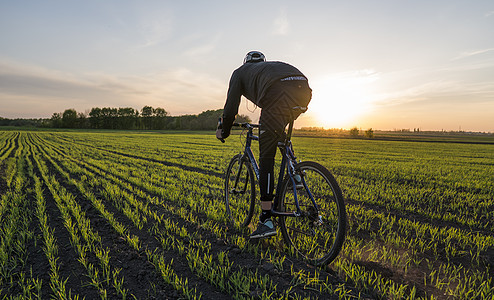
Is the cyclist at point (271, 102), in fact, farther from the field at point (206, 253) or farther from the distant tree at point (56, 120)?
the distant tree at point (56, 120)

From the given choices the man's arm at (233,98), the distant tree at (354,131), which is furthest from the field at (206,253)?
the distant tree at (354,131)

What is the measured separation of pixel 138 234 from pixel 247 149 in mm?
2118

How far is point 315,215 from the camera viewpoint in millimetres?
2896

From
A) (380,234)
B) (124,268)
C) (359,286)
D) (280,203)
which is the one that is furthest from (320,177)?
(124,268)

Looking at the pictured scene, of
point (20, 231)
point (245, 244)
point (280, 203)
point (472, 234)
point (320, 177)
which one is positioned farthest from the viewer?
point (472, 234)

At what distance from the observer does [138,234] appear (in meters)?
3.86

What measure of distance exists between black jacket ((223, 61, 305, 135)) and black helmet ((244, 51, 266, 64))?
0.17 meters

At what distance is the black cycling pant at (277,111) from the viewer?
111 inches

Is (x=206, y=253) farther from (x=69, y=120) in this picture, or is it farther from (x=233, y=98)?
(x=69, y=120)

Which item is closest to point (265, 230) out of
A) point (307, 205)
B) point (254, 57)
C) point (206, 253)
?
point (307, 205)

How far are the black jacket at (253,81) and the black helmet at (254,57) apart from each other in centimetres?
17

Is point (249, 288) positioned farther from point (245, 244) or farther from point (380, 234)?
point (380, 234)

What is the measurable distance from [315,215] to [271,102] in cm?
139

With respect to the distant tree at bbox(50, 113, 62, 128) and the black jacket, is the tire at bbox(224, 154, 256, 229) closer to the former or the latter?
the black jacket
